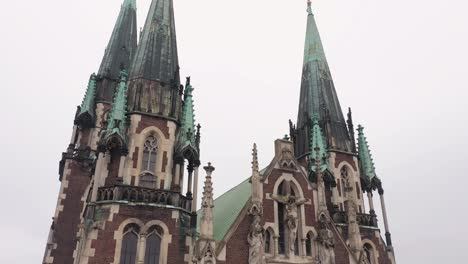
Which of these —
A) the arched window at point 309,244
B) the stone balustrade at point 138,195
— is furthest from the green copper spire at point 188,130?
the arched window at point 309,244

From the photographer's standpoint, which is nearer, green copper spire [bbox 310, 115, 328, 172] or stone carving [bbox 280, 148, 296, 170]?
stone carving [bbox 280, 148, 296, 170]

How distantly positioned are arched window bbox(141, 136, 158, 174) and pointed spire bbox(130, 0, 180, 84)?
456 cm

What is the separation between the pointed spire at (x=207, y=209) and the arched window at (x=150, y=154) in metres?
3.50

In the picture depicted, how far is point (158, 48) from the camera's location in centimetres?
2920

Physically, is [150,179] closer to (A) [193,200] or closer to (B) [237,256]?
(A) [193,200]

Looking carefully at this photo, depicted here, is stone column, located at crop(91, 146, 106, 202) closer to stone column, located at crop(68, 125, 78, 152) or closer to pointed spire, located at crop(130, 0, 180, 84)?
pointed spire, located at crop(130, 0, 180, 84)

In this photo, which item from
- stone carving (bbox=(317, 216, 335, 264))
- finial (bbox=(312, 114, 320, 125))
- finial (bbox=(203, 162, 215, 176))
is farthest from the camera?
finial (bbox=(312, 114, 320, 125))

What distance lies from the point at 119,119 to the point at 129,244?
23.4 feet

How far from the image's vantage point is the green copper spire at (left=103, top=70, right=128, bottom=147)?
2375cm

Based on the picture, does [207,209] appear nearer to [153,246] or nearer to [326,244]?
[153,246]

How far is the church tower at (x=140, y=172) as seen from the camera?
70.8 ft

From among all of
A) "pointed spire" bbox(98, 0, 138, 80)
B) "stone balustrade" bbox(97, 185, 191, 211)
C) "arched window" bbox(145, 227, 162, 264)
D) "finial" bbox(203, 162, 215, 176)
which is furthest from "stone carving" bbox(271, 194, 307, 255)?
"pointed spire" bbox(98, 0, 138, 80)

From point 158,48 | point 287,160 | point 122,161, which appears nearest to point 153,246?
point 122,161

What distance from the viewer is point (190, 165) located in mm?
24906
